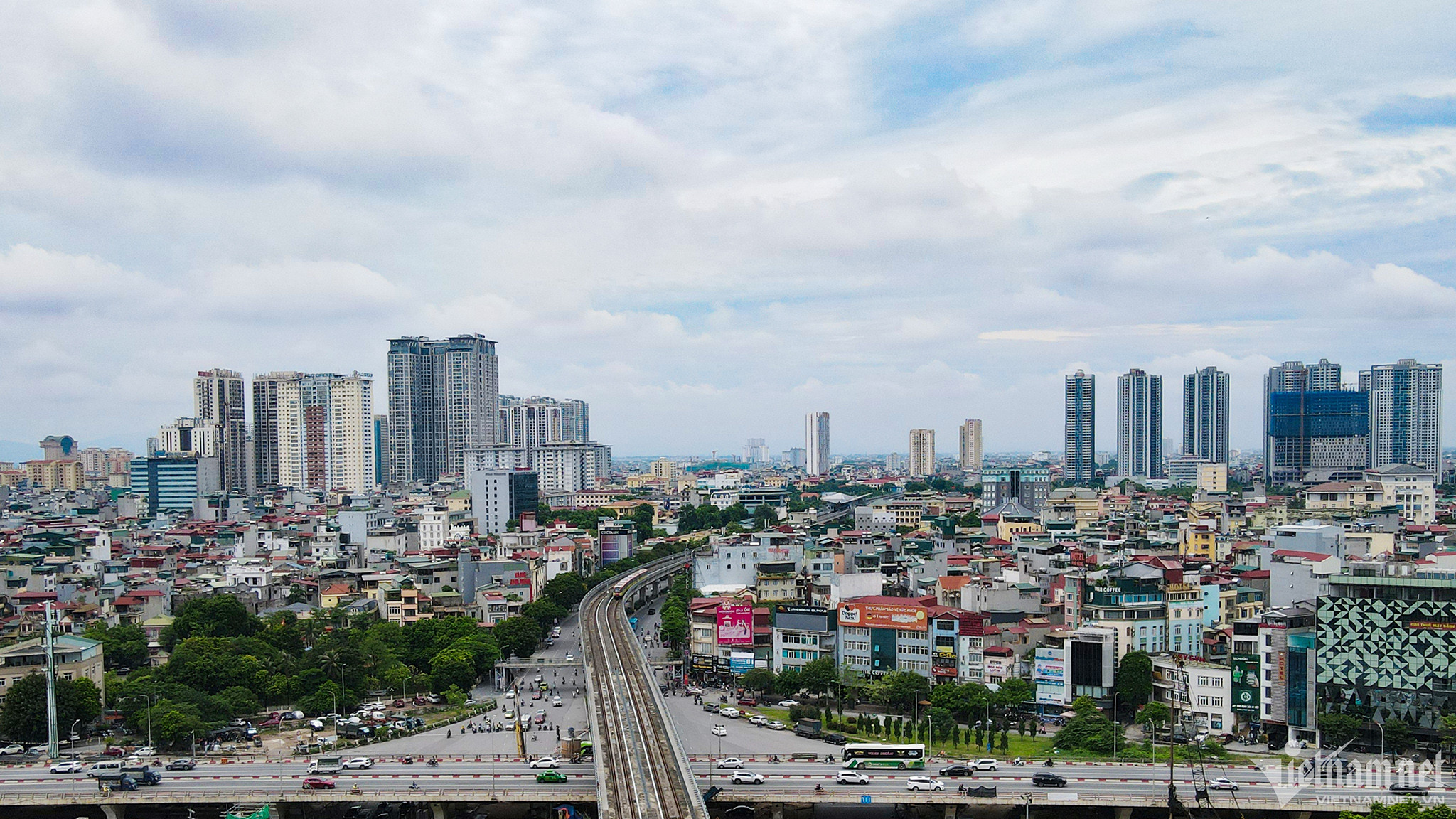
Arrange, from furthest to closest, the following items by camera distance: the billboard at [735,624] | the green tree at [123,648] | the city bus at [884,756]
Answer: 1. the billboard at [735,624]
2. the green tree at [123,648]
3. the city bus at [884,756]

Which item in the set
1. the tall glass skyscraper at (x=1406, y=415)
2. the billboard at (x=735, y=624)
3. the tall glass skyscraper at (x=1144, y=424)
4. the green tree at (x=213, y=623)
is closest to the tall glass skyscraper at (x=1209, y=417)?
the tall glass skyscraper at (x=1144, y=424)

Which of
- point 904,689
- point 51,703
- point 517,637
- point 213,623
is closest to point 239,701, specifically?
point 51,703

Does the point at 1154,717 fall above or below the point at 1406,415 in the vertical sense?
below

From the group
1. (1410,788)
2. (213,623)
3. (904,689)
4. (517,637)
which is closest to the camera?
(1410,788)

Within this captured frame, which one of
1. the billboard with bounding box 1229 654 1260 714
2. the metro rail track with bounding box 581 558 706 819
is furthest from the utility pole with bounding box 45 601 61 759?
the billboard with bounding box 1229 654 1260 714

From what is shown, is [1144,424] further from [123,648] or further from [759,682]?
[123,648]

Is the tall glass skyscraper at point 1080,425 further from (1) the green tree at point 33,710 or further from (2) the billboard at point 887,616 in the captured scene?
(1) the green tree at point 33,710
